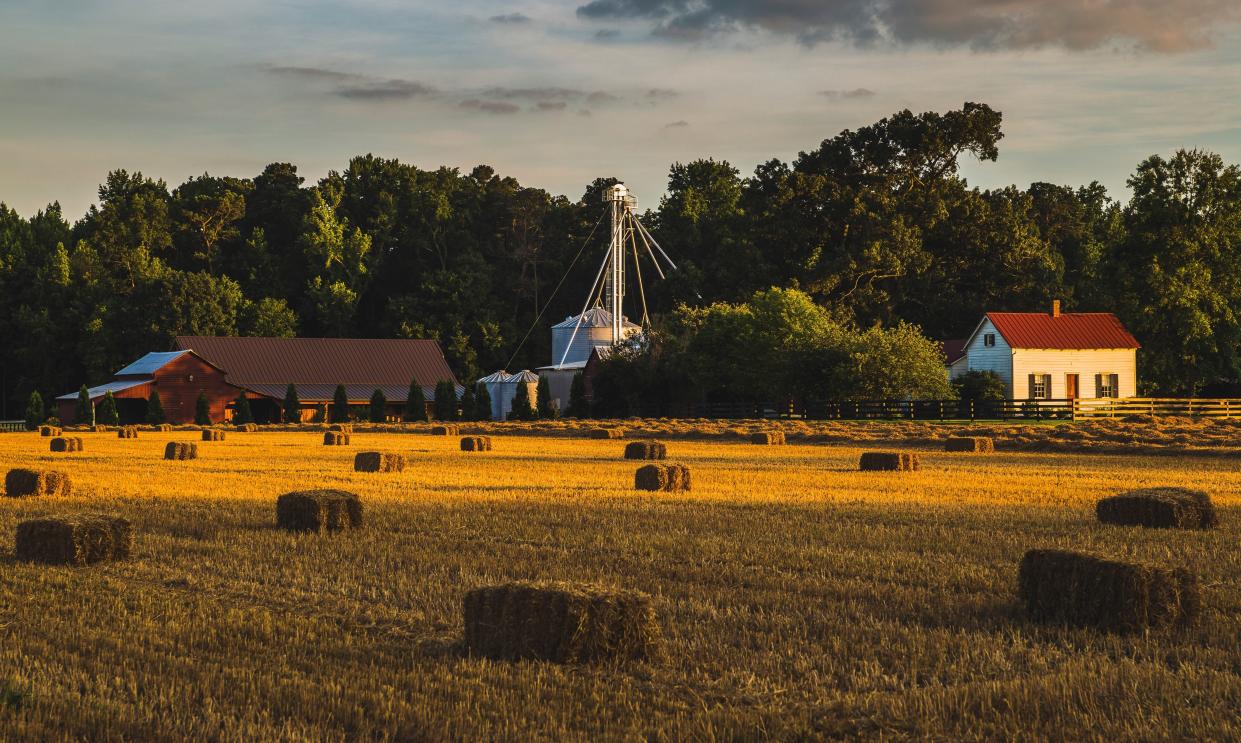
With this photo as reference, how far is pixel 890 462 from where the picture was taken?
2948cm

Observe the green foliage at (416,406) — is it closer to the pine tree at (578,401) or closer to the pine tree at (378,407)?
the pine tree at (378,407)

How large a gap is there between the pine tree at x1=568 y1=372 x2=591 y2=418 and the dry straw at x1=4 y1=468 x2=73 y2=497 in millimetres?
65183

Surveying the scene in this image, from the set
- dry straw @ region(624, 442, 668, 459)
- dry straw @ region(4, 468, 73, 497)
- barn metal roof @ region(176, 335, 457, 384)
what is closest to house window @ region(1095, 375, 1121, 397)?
barn metal roof @ region(176, 335, 457, 384)

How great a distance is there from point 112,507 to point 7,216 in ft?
430

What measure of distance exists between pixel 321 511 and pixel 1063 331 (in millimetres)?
73823

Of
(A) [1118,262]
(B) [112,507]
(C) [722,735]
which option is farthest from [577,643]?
(A) [1118,262]

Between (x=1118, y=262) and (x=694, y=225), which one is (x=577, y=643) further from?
(x=694, y=225)

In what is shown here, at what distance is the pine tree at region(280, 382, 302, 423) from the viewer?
8906 centimetres

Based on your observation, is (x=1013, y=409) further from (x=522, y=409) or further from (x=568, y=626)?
(x=568, y=626)

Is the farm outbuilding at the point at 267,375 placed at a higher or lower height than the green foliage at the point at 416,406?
higher

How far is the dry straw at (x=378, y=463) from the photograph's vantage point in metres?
29.3

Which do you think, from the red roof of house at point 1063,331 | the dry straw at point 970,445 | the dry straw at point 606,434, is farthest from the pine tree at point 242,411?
the dry straw at point 970,445

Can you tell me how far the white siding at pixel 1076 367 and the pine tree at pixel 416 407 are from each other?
3673cm

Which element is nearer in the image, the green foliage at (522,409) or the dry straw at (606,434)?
the dry straw at (606,434)
